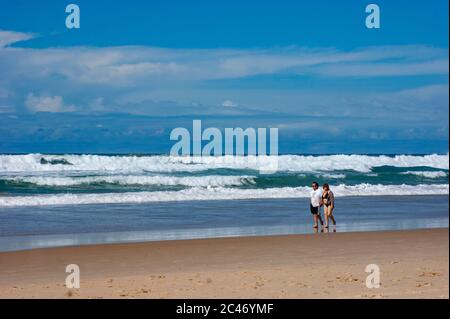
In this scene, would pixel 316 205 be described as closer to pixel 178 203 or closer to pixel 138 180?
pixel 178 203

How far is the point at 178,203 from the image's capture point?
23.8 meters

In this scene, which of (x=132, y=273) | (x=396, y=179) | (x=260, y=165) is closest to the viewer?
(x=132, y=273)

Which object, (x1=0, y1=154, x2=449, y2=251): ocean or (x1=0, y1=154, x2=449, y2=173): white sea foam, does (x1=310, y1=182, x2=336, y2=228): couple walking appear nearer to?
(x1=0, y1=154, x2=449, y2=251): ocean

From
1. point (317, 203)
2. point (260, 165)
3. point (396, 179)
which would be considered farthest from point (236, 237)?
point (260, 165)

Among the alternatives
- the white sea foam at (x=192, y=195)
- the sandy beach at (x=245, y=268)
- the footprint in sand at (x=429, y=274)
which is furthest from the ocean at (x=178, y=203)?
the footprint in sand at (x=429, y=274)

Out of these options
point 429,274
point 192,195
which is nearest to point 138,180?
point 192,195

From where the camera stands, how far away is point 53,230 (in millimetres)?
15531

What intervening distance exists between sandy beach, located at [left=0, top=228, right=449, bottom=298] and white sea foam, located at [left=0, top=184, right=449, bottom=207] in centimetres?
1113

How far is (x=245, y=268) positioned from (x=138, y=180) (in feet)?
80.8

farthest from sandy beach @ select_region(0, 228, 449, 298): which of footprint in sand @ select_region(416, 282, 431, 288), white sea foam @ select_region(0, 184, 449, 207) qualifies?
white sea foam @ select_region(0, 184, 449, 207)

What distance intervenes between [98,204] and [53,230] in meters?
7.46

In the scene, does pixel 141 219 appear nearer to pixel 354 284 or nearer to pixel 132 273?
pixel 132 273

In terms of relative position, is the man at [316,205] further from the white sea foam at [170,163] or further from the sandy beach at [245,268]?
the white sea foam at [170,163]

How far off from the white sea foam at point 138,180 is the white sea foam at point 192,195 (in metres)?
4.87
